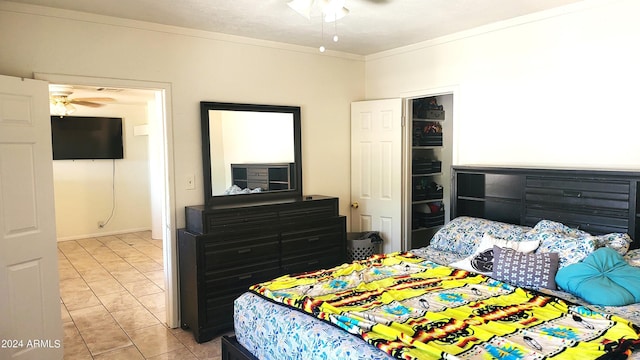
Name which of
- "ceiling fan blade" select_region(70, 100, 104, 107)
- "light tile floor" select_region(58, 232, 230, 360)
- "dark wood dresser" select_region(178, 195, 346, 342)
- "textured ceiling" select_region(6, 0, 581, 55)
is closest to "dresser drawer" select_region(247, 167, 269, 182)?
"dark wood dresser" select_region(178, 195, 346, 342)

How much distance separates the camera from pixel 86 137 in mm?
7348

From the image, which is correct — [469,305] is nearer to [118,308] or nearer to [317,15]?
[317,15]

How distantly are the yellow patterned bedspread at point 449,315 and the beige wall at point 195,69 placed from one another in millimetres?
1836

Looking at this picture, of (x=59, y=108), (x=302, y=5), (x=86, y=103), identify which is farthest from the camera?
(x=86, y=103)

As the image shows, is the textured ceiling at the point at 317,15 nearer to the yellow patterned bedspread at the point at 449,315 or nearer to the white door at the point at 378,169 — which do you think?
the white door at the point at 378,169

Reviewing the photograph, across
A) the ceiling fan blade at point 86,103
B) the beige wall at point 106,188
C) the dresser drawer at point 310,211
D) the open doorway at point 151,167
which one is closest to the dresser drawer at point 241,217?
the dresser drawer at point 310,211

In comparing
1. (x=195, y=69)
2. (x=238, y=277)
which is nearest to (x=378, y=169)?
(x=238, y=277)

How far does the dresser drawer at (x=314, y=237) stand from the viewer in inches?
151

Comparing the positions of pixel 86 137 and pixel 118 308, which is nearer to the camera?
pixel 118 308

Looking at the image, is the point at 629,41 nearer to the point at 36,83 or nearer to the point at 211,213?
the point at 211,213

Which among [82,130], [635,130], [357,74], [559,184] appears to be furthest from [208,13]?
[82,130]

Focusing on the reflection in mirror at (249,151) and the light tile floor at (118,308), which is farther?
the reflection in mirror at (249,151)

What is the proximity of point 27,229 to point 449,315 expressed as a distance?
270 centimetres

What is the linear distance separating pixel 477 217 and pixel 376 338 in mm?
2325
